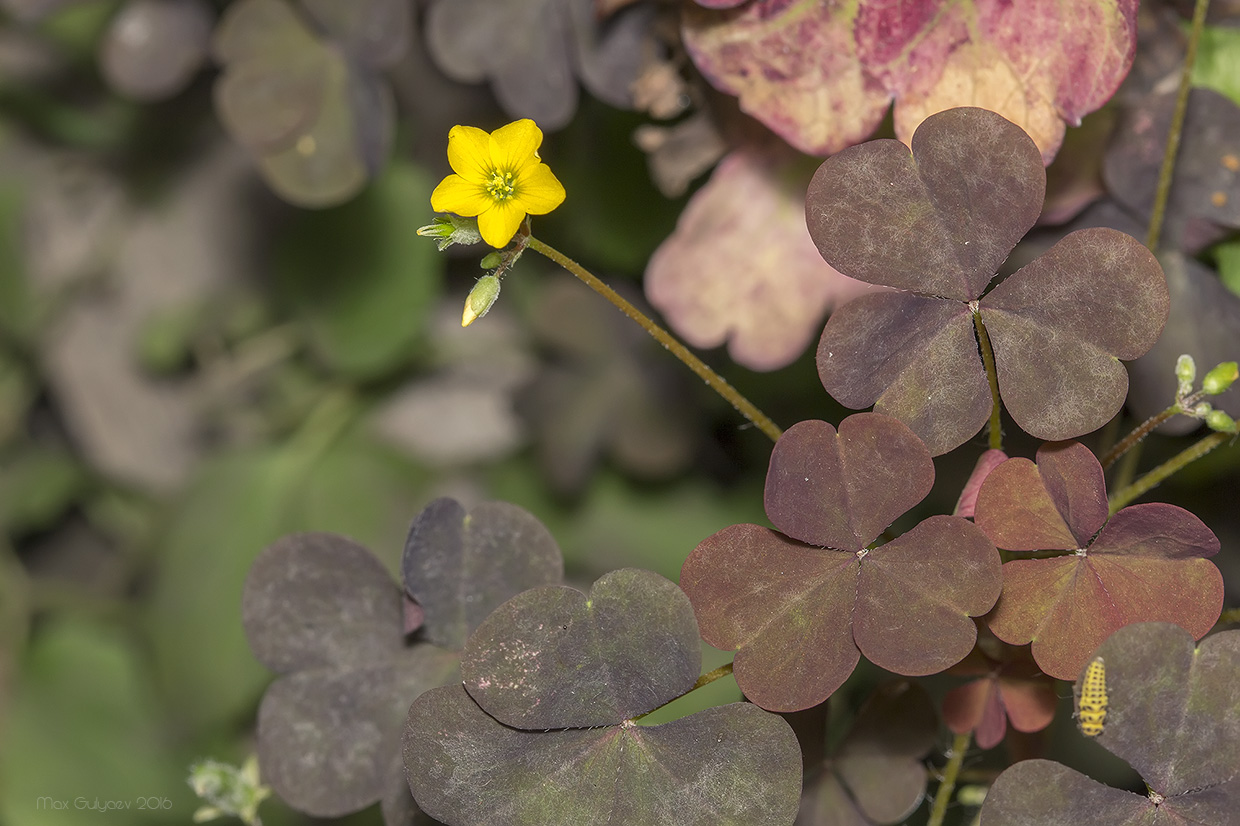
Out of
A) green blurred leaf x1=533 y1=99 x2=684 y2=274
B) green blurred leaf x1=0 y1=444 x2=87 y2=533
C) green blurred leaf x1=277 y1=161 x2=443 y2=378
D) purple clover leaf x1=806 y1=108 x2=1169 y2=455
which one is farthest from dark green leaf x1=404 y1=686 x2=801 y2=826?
green blurred leaf x1=0 y1=444 x2=87 y2=533

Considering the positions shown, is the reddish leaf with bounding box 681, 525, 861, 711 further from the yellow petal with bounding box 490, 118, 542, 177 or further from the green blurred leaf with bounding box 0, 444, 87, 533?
the green blurred leaf with bounding box 0, 444, 87, 533

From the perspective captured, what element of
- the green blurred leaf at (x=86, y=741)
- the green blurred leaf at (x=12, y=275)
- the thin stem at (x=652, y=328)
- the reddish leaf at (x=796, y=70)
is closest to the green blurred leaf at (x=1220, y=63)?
the reddish leaf at (x=796, y=70)

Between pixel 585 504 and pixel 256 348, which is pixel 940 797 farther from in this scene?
pixel 256 348

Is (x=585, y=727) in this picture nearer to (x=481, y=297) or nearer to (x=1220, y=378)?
(x=481, y=297)

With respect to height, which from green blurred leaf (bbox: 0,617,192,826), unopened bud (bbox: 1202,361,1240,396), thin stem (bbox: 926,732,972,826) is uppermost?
unopened bud (bbox: 1202,361,1240,396)

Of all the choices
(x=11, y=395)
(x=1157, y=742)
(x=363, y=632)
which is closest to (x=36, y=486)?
(x=11, y=395)

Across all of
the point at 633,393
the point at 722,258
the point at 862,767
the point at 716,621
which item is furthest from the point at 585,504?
the point at 716,621
